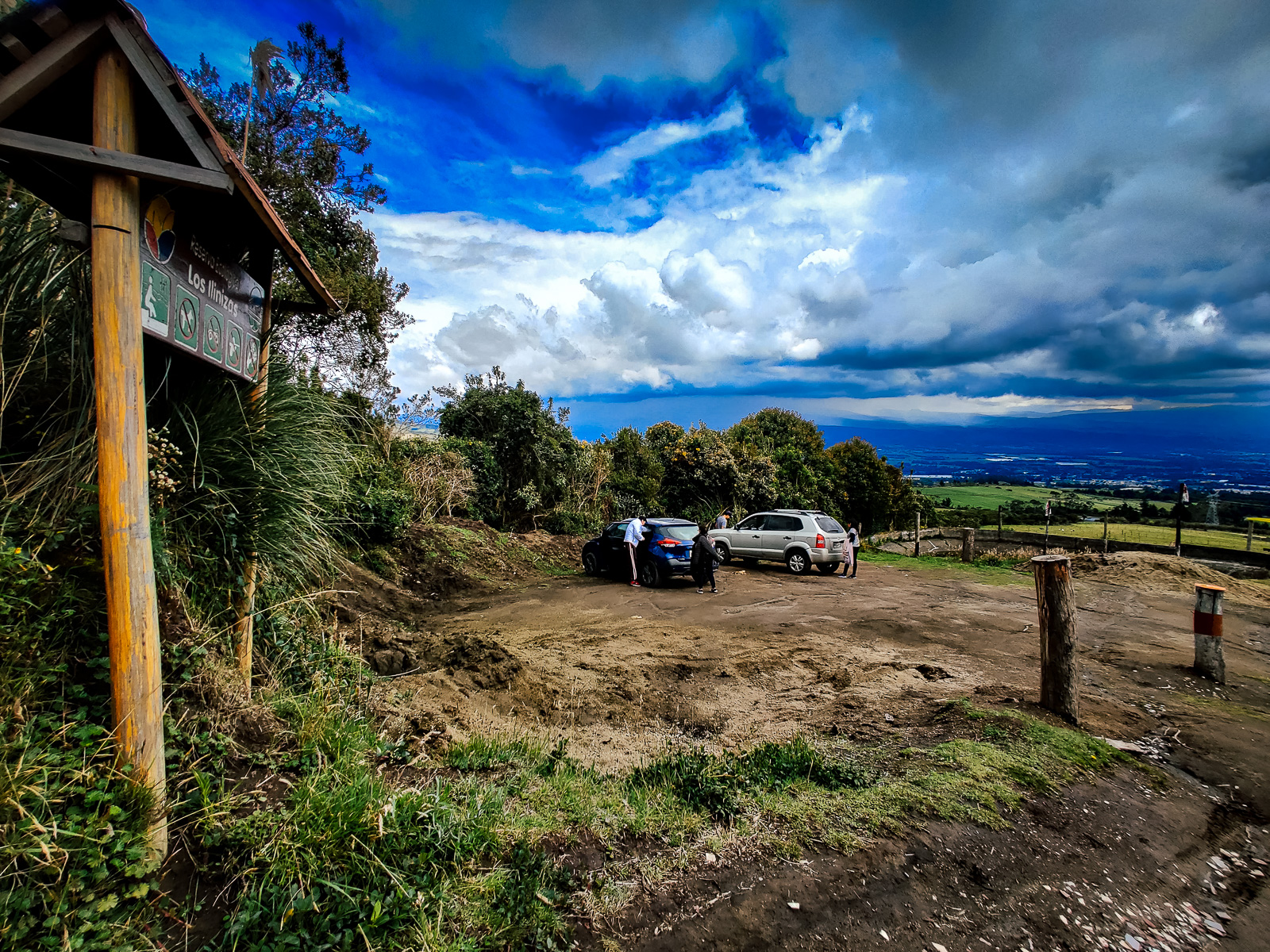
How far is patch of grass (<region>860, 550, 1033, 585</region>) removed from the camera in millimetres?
15898

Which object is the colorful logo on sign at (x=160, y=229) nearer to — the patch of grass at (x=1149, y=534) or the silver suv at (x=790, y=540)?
the silver suv at (x=790, y=540)

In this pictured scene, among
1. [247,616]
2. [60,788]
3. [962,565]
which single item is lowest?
[962,565]

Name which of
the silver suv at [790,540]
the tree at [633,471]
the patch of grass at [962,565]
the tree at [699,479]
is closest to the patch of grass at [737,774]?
the silver suv at [790,540]

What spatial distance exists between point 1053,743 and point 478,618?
27.6 feet

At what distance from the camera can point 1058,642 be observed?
5484 mm

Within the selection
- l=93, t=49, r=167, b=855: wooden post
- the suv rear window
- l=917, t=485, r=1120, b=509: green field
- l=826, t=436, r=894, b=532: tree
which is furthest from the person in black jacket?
l=917, t=485, r=1120, b=509: green field

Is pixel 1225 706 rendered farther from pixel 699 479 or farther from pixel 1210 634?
pixel 699 479

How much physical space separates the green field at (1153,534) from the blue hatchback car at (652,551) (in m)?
16.4

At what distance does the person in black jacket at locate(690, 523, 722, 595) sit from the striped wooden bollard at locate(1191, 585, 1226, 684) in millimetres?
7762

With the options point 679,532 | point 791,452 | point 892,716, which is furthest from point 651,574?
point 791,452

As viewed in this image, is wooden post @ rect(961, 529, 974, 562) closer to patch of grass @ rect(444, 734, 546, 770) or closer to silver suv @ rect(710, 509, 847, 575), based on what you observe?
silver suv @ rect(710, 509, 847, 575)

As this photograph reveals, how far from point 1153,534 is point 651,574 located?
22.1m

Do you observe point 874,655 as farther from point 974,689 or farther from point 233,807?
point 233,807

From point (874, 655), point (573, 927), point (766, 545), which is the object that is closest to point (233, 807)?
point (573, 927)
